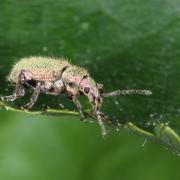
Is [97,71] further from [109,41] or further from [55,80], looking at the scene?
[55,80]

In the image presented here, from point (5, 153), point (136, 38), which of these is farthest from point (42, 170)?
point (136, 38)

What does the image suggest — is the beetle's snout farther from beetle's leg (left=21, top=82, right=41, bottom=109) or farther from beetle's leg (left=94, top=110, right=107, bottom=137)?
beetle's leg (left=94, top=110, right=107, bottom=137)

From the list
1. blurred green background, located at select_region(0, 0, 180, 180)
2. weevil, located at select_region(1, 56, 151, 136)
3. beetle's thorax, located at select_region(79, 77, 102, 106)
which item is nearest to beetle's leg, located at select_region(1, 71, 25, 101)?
weevil, located at select_region(1, 56, 151, 136)

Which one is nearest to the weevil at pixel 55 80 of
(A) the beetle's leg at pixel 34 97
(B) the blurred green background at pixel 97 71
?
(A) the beetle's leg at pixel 34 97

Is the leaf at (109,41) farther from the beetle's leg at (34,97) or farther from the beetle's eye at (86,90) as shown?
the beetle's eye at (86,90)

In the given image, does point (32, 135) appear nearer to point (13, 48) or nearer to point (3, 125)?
point (3, 125)

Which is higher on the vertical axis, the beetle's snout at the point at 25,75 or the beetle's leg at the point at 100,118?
the beetle's snout at the point at 25,75

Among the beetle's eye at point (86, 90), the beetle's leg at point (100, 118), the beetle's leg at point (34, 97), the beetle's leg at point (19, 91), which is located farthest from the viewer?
the beetle's eye at point (86, 90)
